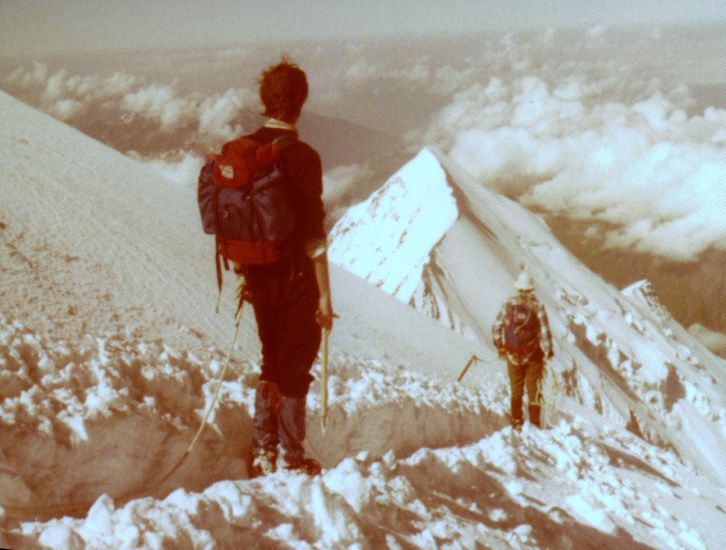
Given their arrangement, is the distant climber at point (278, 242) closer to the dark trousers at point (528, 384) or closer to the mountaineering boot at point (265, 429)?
the mountaineering boot at point (265, 429)

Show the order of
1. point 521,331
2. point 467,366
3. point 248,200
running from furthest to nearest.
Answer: point 467,366 → point 521,331 → point 248,200

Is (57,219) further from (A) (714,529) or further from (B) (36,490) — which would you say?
(A) (714,529)

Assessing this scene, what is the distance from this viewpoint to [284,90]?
9.48 ft

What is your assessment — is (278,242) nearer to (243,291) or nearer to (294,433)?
(243,291)

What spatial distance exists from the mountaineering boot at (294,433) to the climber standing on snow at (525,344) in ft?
9.25

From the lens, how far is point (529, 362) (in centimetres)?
575

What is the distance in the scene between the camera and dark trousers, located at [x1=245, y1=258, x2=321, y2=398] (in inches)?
119

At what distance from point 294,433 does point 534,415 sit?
121 inches

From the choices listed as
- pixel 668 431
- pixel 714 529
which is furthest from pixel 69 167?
pixel 668 431

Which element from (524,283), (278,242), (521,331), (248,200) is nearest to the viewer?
(248,200)

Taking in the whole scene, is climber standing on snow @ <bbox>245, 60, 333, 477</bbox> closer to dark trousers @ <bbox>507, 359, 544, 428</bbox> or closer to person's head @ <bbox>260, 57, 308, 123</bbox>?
person's head @ <bbox>260, 57, 308, 123</bbox>

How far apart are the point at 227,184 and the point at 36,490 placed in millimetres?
1363

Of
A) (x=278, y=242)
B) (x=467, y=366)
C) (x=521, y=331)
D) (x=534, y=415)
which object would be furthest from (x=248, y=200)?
(x=467, y=366)

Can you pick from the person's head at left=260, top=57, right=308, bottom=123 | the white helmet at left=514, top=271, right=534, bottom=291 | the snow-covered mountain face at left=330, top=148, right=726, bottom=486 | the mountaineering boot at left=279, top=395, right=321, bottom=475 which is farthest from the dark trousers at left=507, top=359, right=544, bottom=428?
the snow-covered mountain face at left=330, top=148, right=726, bottom=486
